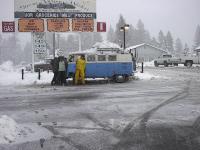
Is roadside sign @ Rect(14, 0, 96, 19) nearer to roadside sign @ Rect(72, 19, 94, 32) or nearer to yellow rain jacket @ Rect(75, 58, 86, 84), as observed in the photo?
roadside sign @ Rect(72, 19, 94, 32)

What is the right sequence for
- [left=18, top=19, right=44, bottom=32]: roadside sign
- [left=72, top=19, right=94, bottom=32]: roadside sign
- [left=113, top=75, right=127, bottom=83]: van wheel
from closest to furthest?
[left=113, top=75, right=127, bottom=83]: van wheel → [left=18, top=19, right=44, bottom=32]: roadside sign → [left=72, top=19, right=94, bottom=32]: roadside sign

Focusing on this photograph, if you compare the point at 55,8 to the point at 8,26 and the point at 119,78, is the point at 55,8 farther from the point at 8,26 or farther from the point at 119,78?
the point at 119,78

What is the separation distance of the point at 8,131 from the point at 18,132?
11.9 inches

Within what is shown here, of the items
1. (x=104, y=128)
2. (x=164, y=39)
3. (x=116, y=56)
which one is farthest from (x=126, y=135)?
(x=164, y=39)

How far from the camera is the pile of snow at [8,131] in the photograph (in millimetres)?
6594

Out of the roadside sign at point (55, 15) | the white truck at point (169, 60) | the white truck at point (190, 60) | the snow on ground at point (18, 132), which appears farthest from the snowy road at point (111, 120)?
the white truck at point (169, 60)

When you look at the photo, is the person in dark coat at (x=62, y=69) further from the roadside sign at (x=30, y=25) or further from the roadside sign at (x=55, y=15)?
the roadside sign at (x=55, y=15)

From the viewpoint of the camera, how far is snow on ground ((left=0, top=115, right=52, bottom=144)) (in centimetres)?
667

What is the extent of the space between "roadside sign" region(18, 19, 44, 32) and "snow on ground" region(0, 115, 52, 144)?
766 inches

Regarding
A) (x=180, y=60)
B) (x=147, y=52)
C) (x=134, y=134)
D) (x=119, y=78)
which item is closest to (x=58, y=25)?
(x=119, y=78)

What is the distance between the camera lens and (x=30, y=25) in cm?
2655

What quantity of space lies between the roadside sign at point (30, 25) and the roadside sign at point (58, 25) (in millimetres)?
620

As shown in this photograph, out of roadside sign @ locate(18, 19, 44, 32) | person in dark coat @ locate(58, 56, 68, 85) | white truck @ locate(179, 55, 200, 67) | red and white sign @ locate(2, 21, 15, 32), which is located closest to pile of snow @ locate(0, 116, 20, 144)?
person in dark coat @ locate(58, 56, 68, 85)

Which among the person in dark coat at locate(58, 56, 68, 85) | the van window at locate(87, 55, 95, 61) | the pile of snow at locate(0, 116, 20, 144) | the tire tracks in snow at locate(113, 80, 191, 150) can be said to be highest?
the van window at locate(87, 55, 95, 61)
